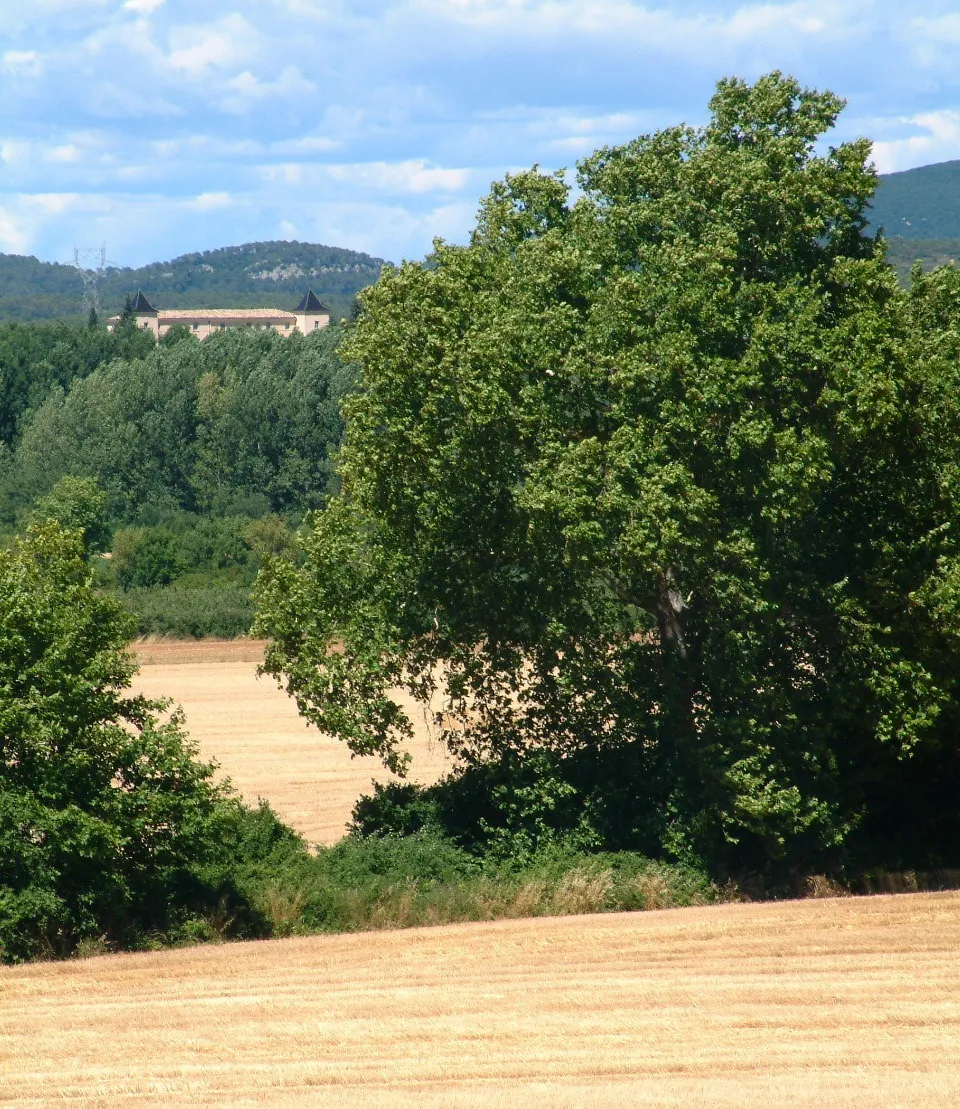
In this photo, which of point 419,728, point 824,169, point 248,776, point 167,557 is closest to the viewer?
point 824,169

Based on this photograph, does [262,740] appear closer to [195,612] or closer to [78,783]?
[195,612]

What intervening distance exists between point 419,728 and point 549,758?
65.0ft

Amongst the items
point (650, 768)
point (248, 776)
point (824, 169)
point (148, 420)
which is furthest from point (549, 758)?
point (148, 420)

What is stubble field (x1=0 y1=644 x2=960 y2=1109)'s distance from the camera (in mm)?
13156

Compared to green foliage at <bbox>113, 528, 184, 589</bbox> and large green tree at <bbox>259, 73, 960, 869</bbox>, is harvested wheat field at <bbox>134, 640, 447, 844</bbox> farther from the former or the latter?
green foliage at <bbox>113, 528, 184, 589</bbox>

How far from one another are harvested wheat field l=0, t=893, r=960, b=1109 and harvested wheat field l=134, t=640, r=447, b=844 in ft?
20.3

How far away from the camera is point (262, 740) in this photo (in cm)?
4116

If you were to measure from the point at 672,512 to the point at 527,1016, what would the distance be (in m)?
7.75

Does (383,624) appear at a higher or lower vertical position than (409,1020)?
higher

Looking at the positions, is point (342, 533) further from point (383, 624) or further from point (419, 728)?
point (419, 728)

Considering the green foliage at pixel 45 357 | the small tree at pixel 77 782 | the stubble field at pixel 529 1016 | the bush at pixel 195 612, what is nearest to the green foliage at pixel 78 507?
the bush at pixel 195 612

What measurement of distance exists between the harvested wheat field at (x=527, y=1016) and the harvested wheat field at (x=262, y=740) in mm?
6203

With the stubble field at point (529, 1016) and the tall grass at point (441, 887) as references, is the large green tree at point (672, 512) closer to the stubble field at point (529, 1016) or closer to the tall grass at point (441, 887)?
the tall grass at point (441, 887)

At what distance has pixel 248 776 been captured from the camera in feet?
117
